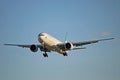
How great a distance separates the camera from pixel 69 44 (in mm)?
47375

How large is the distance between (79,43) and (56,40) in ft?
11.8

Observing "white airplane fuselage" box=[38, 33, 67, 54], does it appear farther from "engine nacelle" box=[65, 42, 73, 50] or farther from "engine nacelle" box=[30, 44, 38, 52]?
"engine nacelle" box=[30, 44, 38, 52]

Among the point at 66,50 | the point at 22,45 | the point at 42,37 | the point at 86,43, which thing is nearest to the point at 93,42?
the point at 86,43

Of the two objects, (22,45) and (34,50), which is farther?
(22,45)

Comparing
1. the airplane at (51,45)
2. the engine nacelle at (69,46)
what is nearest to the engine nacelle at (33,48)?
the airplane at (51,45)

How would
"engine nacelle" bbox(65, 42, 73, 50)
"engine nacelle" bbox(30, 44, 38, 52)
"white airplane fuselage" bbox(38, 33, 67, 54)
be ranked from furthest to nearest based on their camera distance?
"engine nacelle" bbox(30, 44, 38, 52) < "engine nacelle" bbox(65, 42, 73, 50) < "white airplane fuselage" bbox(38, 33, 67, 54)

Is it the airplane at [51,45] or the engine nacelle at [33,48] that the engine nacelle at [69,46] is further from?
the engine nacelle at [33,48]

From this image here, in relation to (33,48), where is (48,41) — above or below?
above

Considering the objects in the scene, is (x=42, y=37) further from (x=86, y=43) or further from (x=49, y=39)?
(x=86, y=43)

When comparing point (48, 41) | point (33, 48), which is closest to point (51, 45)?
point (48, 41)

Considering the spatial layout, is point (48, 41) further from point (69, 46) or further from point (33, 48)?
point (69, 46)

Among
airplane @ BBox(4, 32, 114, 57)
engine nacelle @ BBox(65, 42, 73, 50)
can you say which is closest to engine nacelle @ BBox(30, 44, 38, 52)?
airplane @ BBox(4, 32, 114, 57)

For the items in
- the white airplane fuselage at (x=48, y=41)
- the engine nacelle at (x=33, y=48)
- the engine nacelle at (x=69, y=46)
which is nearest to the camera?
the white airplane fuselage at (x=48, y=41)

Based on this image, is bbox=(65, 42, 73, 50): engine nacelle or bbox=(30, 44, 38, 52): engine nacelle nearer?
bbox=(65, 42, 73, 50): engine nacelle
